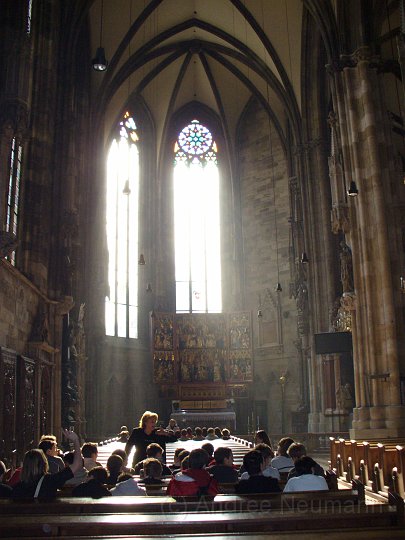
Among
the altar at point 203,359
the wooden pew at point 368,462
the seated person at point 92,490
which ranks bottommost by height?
the wooden pew at point 368,462

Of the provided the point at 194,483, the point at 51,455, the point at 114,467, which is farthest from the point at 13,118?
the point at 194,483

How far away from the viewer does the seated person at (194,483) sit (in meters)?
5.28

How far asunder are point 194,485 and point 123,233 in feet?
84.0

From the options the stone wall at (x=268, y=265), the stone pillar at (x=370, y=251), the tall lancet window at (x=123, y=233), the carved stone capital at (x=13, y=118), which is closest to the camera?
the carved stone capital at (x=13, y=118)

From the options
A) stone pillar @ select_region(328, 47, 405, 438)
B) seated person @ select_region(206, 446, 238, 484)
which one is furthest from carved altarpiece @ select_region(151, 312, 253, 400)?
seated person @ select_region(206, 446, 238, 484)

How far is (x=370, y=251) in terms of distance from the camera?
17812mm

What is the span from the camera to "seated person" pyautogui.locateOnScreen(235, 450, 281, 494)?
5.71 meters

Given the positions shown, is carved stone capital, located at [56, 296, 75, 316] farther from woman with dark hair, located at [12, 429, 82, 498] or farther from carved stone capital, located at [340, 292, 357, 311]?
woman with dark hair, located at [12, 429, 82, 498]

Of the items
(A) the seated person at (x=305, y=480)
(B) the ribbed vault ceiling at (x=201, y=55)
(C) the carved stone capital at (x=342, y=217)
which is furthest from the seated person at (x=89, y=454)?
(B) the ribbed vault ceiling at (x=201, y=55)

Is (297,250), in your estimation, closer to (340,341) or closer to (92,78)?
(340,341)

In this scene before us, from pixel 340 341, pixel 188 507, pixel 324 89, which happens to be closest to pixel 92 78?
pixel 324 89

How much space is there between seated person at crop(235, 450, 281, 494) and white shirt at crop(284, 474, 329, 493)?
0.16 metres

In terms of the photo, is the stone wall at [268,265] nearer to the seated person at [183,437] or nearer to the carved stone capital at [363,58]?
the seated person at [183,437]

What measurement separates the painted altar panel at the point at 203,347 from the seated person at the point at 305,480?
2041 centimetres
